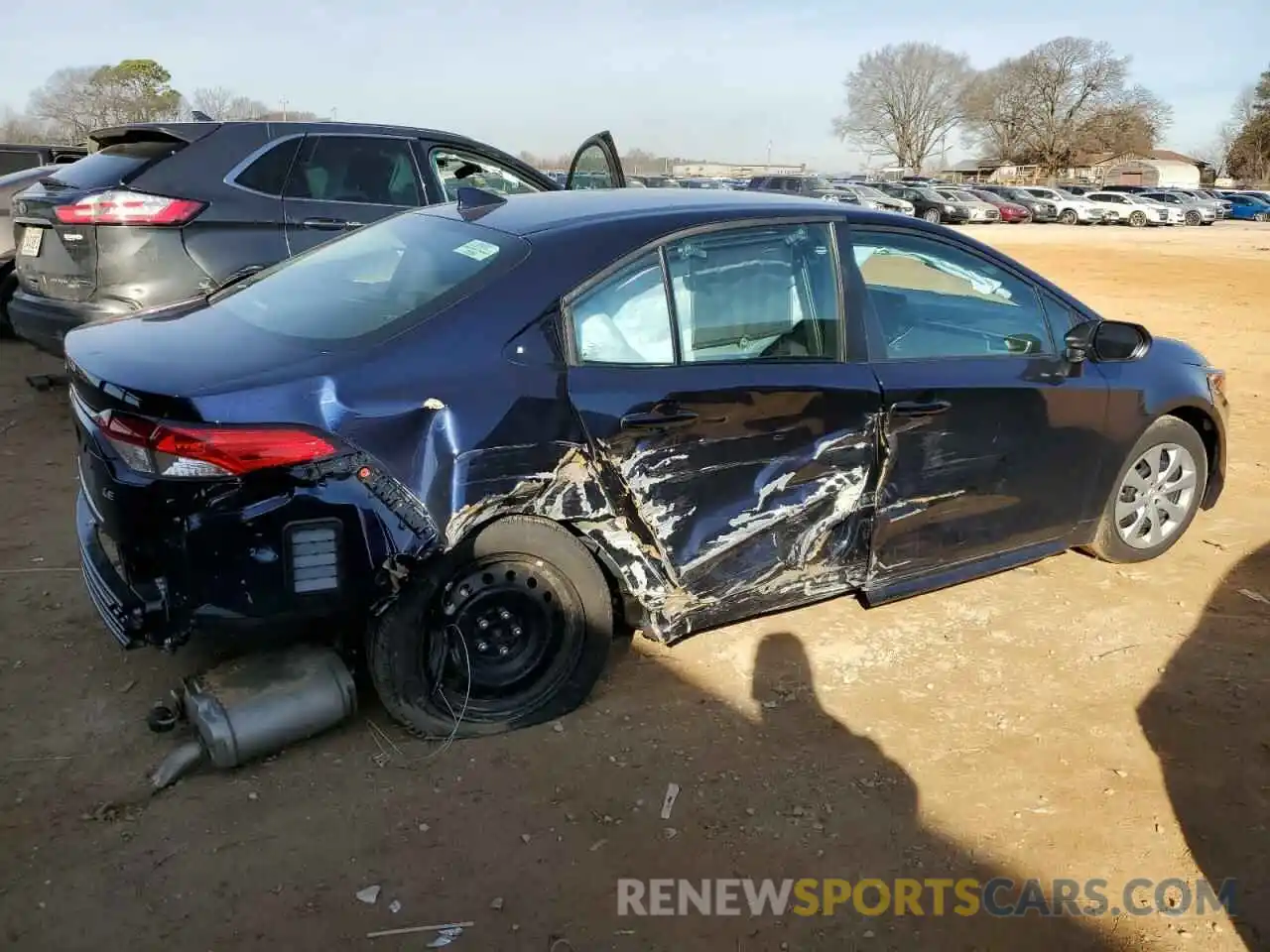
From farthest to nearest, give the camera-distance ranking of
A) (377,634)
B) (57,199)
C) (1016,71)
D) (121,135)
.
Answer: (1016,71)
(121,135)
(57,199)
(377,634)

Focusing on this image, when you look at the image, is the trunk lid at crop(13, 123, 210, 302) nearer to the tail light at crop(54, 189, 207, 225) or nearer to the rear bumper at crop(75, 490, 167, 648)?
the tail light at crop(54, 189, 207, 225)

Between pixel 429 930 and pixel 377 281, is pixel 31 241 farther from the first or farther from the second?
pixel 429 930

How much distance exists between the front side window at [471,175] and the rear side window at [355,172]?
0.23m

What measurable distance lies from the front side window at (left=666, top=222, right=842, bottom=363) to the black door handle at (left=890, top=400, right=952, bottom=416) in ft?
1.01

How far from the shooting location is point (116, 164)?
5.54 meters

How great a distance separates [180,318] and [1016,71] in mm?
89288

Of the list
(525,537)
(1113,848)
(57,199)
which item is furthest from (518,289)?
(57,199)

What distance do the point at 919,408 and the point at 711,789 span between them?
155 cm

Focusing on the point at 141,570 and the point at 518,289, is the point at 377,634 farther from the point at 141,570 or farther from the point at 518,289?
the point at 518,289

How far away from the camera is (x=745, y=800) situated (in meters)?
2.91

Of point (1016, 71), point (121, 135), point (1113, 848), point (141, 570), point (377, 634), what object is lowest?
point (1113, 848)

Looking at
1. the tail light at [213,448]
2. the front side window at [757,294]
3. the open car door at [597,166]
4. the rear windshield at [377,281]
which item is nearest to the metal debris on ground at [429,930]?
the tail light at [213,448]

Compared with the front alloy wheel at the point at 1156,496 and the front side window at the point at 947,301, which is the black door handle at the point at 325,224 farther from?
the front alloy wheel at the point at 1156,496

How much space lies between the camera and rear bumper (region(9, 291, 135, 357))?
5.31 m
